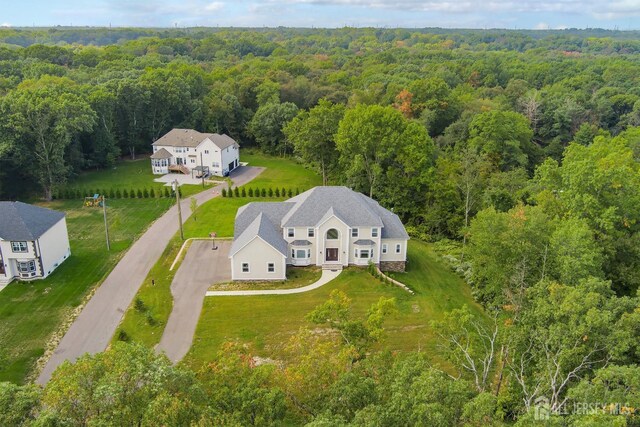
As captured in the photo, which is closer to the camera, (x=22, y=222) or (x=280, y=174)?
(x=22, y=222)

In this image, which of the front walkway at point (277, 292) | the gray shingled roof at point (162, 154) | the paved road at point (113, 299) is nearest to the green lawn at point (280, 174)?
the gray shingled roof at point (162, 154)

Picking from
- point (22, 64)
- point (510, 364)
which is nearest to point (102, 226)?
point (510, 364)

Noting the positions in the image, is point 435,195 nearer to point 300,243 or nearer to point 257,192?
point 300,243

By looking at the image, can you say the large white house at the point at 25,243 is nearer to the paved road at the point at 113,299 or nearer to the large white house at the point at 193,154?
the paved road at the point at 113,299

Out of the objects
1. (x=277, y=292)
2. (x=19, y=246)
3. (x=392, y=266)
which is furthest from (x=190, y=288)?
(x=392, y=266)

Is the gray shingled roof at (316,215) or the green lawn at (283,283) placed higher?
the gray shingled roof at (316,215)
